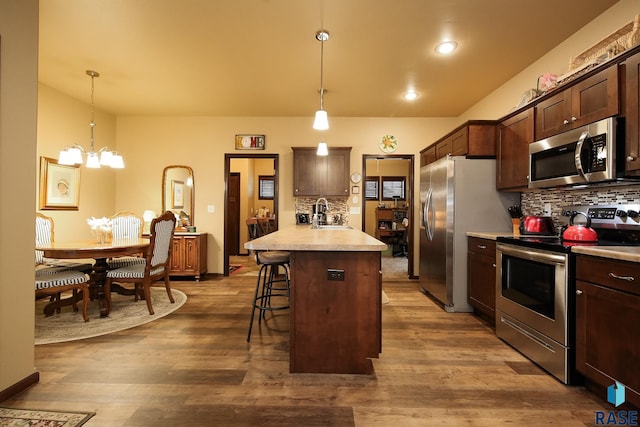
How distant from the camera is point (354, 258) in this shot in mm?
1997

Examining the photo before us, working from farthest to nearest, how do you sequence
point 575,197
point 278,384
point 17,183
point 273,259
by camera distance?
point 273,259 → point 575,197 → point 278,384 → point 17,183

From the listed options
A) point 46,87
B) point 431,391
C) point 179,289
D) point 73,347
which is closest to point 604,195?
point 431,391

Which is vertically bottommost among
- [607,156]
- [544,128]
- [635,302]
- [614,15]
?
[635,302]

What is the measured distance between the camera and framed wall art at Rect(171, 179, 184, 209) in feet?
17.1

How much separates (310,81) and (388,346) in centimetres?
306

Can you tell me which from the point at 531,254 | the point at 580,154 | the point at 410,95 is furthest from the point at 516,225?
the point at 410,95

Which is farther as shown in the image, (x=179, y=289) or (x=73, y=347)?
(x=179, y=289)

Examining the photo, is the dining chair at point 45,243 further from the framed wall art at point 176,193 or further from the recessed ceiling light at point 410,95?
the recessed ceiling light at point 410,95

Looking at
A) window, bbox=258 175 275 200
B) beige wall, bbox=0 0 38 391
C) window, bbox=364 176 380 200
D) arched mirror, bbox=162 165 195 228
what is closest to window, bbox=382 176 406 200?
window, bbox=364 176 380 200

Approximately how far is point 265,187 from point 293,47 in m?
5.56

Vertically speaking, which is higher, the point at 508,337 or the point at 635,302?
the point at 635,302

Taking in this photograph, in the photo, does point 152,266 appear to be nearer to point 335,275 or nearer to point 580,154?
point 335,275

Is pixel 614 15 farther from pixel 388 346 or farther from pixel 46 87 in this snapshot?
pixel 46 87

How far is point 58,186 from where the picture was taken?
416 cm
